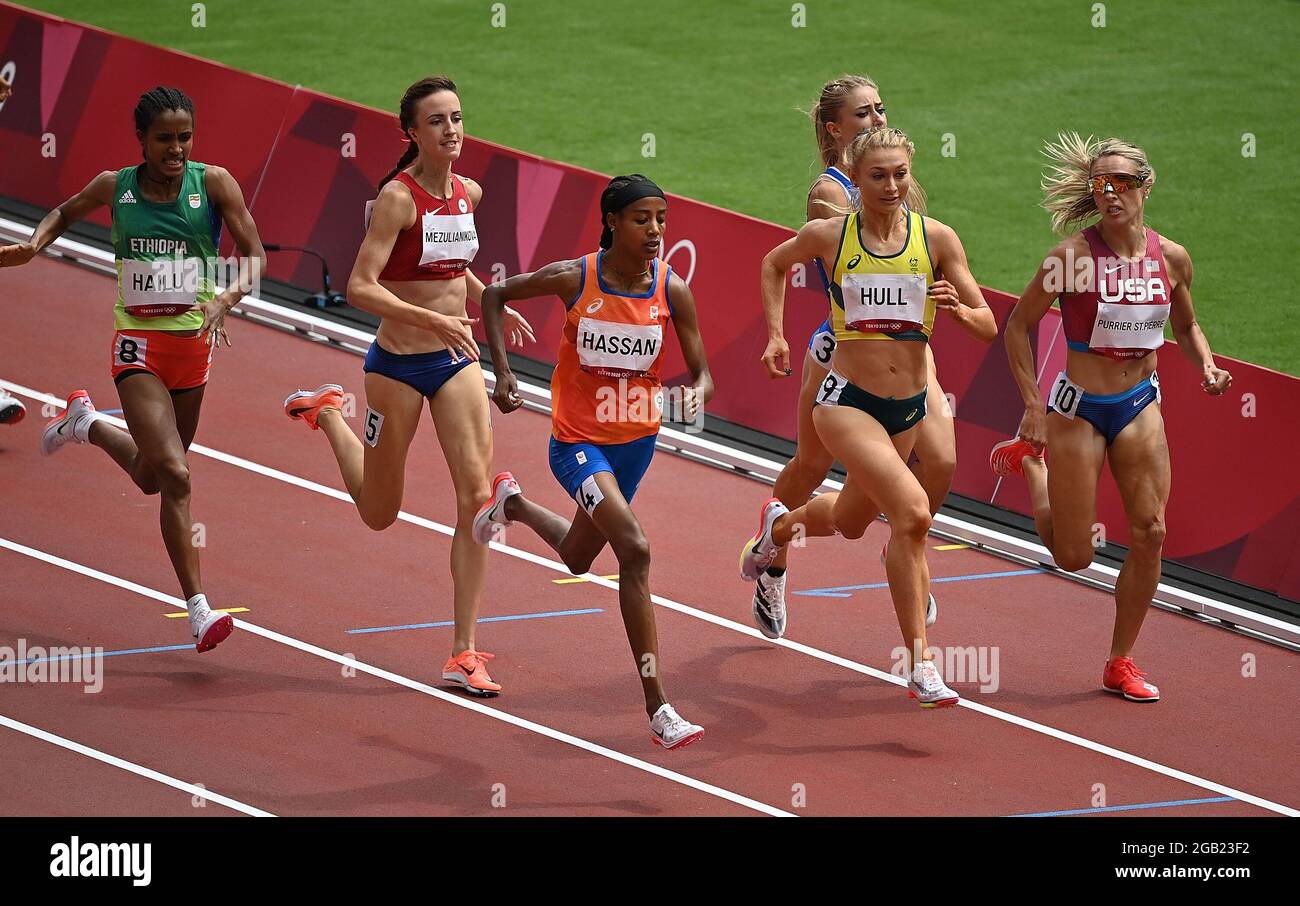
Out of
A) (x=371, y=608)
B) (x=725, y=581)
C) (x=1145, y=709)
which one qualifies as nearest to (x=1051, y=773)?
(x=1145, y=709)

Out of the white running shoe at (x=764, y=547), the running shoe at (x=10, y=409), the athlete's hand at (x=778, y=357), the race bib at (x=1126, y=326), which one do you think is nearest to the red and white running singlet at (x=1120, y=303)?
the race bib at (x=1126, y=326)

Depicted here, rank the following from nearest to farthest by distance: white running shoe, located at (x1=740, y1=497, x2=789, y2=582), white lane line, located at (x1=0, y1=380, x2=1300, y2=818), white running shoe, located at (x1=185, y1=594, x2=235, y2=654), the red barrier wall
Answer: white lane line, located at (x1=0, y1=380, x2=1300, y2=818), white running shoe, located at (x1=185, y1=594, x2=235, y2=654), white running shoe, located at (x1=740, y1=497, x2=789, y2=582), the red barrier wall

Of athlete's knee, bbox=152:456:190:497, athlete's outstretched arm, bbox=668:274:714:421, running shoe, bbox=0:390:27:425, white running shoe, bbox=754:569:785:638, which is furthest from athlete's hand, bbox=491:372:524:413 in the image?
running shoe, bbox=0:390:27:425

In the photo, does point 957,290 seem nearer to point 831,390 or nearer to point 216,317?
point 831,390

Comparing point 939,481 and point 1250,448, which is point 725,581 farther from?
point 1250,448

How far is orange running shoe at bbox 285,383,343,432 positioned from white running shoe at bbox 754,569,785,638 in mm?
2629

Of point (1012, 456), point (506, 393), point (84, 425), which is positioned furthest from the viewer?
point (84, 425)

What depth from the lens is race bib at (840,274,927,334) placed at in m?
10.2

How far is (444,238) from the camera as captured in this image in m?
10.5

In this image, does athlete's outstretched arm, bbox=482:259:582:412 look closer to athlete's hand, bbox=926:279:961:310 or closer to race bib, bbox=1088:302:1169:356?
athlete's hand, bbox=926:279:961:310

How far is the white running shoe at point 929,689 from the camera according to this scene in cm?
983

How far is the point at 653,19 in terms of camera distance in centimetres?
2588

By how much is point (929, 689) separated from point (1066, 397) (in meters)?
2.01

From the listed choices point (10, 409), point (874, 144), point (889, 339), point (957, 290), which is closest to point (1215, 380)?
point (957, 290)
